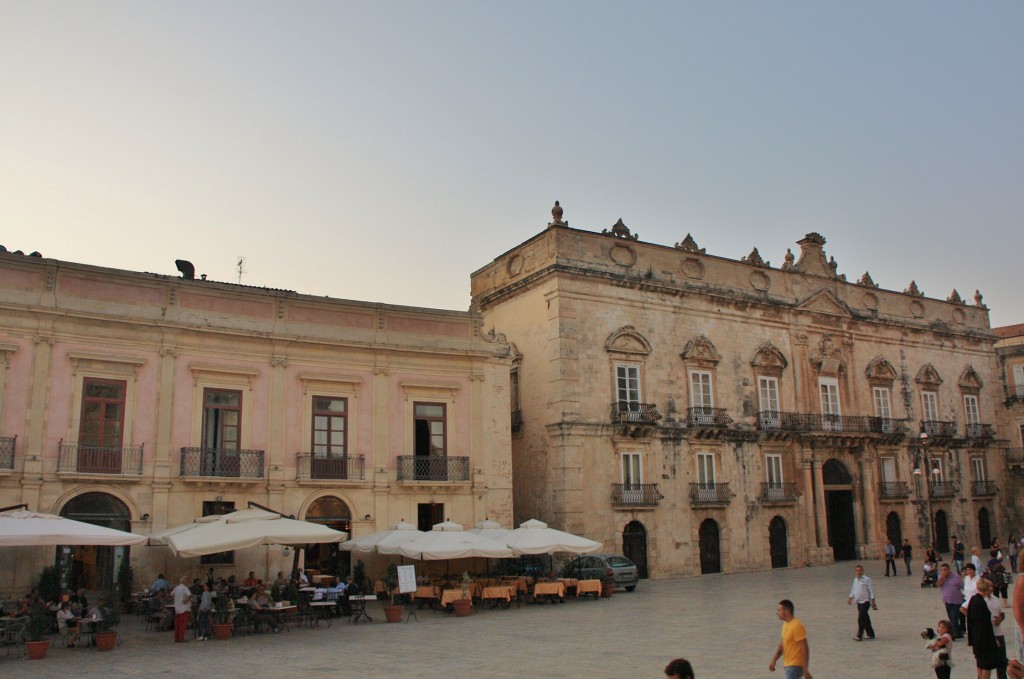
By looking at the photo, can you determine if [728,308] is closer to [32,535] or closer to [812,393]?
[812,393]

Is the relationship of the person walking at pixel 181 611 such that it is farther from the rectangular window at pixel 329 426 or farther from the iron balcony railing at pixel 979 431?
the iron balcony railing at pixel 979 431

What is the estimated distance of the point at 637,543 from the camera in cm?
3156

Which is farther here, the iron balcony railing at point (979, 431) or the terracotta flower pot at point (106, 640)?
the iron balcony railing at point (979, 431)

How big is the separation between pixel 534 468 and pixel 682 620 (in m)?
12.5

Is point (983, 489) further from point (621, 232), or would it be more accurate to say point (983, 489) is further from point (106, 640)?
point (106, 640)

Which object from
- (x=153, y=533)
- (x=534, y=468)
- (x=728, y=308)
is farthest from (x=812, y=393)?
(x=153, y=533)

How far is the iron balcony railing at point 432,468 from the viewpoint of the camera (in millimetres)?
26250

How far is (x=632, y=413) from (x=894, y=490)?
15716mm

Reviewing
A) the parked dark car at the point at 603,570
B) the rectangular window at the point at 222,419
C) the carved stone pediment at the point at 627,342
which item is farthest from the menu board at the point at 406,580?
the carved stone pediment at the point at 627,342

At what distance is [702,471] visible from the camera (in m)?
33.8

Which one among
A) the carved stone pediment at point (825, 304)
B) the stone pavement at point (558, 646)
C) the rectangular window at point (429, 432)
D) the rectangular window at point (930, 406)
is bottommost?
the stone pavement at point (558, 646)

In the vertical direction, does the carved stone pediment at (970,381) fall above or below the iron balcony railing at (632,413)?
above

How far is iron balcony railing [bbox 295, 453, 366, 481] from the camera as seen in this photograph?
2481 cm

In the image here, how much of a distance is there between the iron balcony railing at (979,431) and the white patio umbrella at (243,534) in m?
35.9
